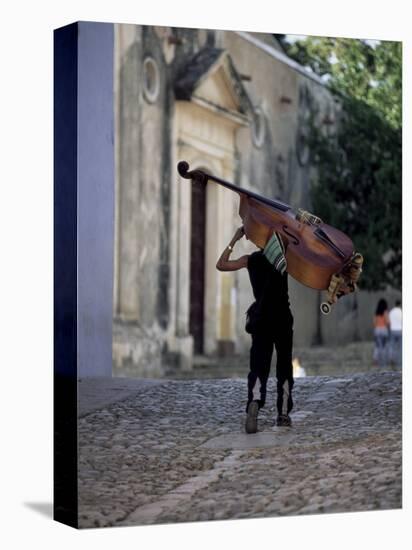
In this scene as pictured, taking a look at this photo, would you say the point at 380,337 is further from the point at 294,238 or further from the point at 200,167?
the point at 200,167

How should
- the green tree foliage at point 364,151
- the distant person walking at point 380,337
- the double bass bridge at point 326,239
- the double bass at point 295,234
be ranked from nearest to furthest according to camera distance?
the double bass at point 295,234, the double bass bridge at point 326,239, the green tree foliage at point 364,151, the distant person walking at point 380,337

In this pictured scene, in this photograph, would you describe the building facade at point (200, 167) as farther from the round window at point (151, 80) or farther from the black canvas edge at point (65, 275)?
the black canvas edge at point (65, 275)

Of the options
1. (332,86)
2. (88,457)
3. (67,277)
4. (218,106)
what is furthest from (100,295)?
(332,86)

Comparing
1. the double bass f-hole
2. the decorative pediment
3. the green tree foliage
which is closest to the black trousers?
the double bass f-hole

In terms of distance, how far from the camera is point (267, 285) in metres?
14.6

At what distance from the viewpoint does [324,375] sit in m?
15.1

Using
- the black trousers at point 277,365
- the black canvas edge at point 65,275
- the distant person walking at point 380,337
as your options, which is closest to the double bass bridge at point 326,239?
the black trousers at point 277,365

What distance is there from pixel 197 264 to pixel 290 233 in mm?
837

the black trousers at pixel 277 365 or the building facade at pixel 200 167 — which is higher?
the building facade at pixel 200 167

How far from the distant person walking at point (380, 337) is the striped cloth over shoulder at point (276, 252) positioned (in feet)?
4.73

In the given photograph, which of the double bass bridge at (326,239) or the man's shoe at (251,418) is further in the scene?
the double bass bridge at (326,239)

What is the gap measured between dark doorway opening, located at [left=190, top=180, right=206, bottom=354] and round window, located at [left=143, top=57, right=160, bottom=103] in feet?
2.74

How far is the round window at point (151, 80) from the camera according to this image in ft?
46.2

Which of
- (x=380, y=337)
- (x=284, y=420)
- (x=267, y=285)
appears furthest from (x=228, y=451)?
(x=380, y=337)
